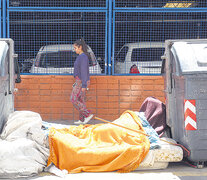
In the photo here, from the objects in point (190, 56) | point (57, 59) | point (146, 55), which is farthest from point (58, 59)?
point (190, 56)

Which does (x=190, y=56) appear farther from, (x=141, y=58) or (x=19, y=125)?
(x=141, y=58)

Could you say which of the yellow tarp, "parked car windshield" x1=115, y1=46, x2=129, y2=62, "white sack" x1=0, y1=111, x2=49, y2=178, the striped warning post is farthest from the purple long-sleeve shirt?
the striped warning post

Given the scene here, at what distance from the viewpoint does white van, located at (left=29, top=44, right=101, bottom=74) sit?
25.7 feet

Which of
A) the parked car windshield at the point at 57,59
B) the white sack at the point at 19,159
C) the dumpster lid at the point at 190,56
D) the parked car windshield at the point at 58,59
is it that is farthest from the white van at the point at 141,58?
the white sack at the point at 19,159

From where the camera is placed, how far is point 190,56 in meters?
4.34

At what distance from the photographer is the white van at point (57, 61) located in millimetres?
7848

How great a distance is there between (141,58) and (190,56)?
351 cm

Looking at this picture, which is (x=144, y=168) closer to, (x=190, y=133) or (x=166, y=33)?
(x=190, y=133)

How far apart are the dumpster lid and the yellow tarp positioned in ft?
3.69

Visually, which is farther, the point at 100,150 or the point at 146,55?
the point at 146,55

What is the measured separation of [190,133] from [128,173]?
3.16 ft

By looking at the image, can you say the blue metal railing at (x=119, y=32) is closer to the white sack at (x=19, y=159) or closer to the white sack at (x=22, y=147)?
the white sack at (x=22, y=147)

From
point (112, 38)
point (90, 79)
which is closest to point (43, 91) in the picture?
point (90, 79)

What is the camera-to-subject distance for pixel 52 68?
7879 mm
